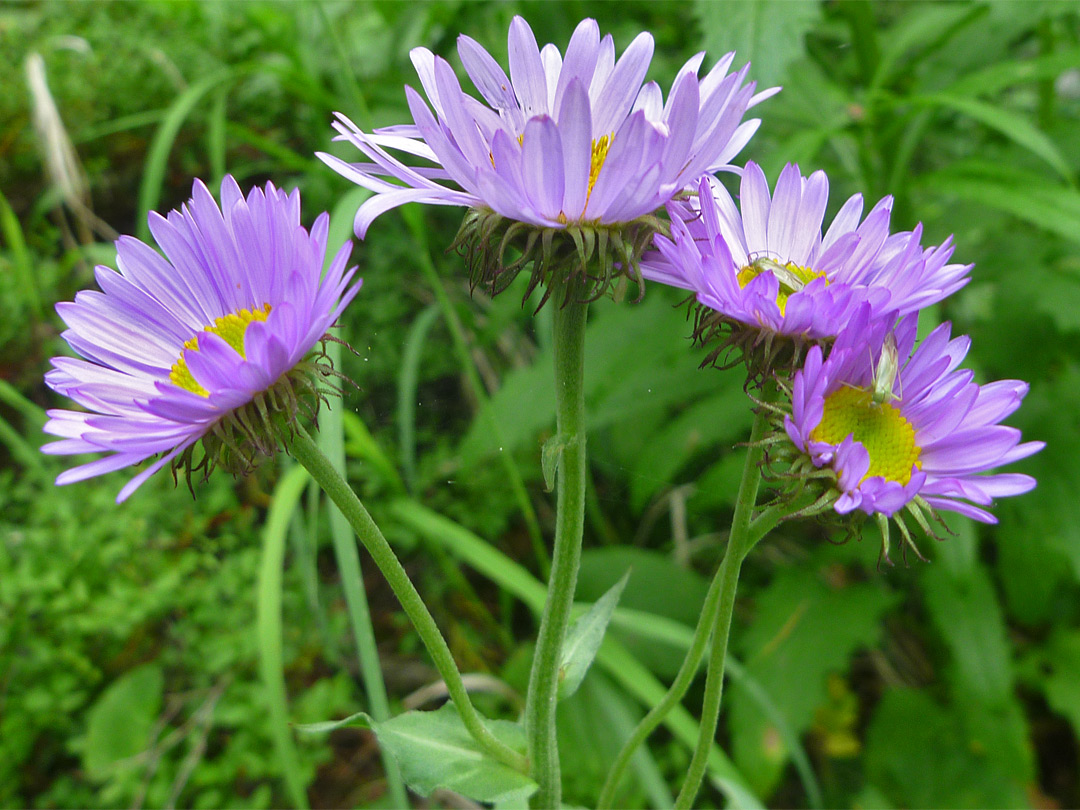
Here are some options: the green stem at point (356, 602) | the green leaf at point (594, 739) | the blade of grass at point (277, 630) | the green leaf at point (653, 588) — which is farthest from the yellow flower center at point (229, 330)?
the green leaf at point (653, 588)

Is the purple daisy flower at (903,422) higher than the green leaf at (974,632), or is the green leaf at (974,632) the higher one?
the purple daisy flower at (903,422)

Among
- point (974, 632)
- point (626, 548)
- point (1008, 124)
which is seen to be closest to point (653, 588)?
point (626, 548)

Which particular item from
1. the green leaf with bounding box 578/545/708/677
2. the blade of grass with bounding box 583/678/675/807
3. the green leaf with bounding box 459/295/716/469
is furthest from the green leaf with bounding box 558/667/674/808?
the green leaf with bounding box 459/295/716/469

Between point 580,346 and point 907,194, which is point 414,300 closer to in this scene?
point 907,194

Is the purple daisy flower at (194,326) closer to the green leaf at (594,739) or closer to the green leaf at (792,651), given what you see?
the green leaf at (594,739)

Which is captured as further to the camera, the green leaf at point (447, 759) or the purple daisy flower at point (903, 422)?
the green leaf at point (447, 759)

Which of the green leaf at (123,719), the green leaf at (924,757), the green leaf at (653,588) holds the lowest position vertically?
the green leaf at (924,757)
